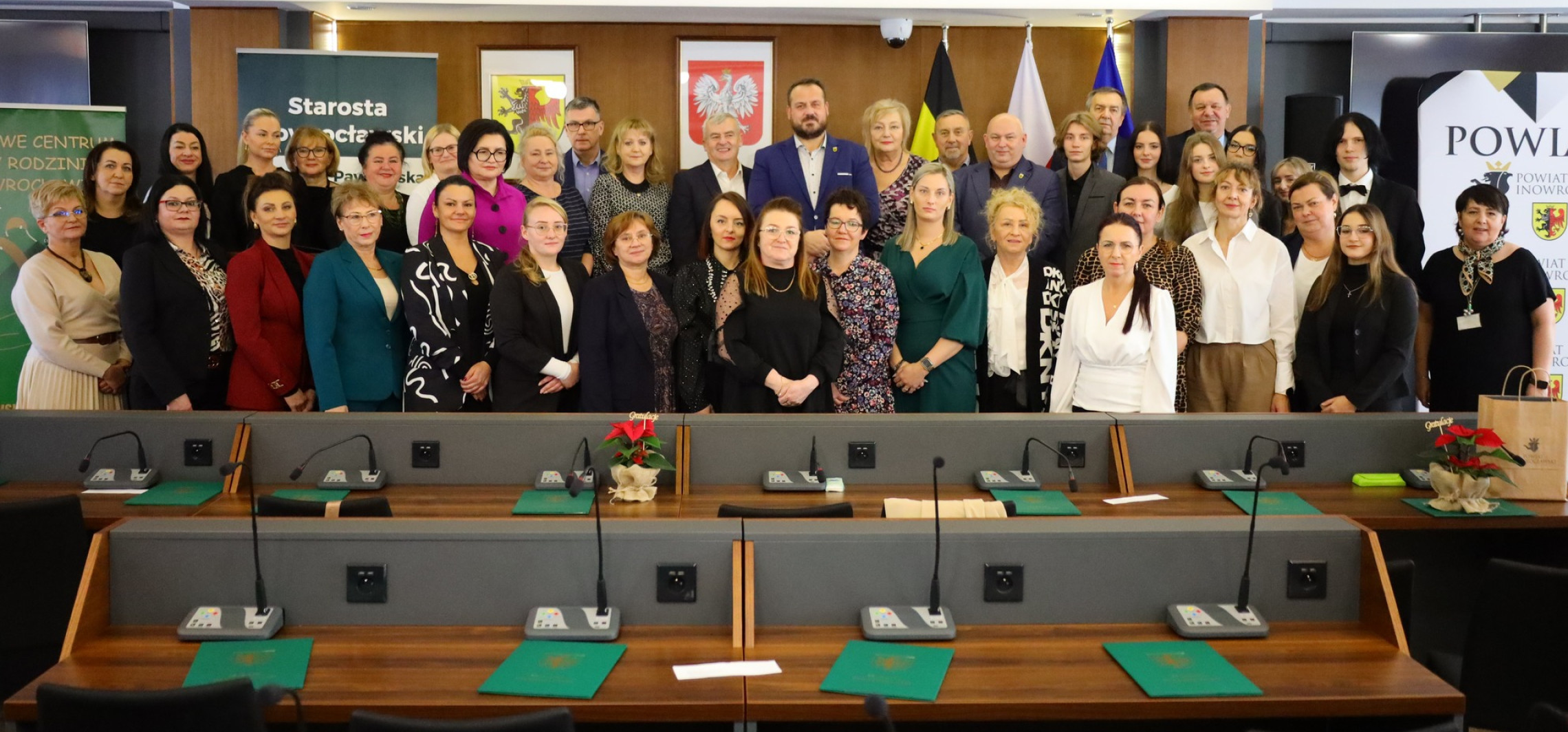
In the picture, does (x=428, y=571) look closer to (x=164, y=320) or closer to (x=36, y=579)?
(x=36, y=579)

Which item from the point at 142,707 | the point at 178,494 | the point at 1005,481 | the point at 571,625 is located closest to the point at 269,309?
the point at 178,494

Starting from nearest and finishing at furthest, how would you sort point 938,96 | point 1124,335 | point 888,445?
1. point 888,445
2. point 1124,335
3. point 938,96

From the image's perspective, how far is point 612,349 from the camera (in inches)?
186

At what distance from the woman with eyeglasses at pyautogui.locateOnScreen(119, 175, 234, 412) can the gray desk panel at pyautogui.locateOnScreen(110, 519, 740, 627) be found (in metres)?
2.23

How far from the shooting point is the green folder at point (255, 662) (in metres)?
2.41

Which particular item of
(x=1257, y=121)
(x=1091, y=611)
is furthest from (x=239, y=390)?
(x=1257, y=121)

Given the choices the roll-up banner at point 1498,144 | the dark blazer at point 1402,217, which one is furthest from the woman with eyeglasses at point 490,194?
the roll-up banner at point 1498,144

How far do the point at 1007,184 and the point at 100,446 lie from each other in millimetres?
3816

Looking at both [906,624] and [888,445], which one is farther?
[888,445]

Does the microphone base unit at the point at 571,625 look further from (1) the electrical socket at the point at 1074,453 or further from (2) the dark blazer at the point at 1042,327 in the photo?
(2) the dark blazer at the point at 1042,327

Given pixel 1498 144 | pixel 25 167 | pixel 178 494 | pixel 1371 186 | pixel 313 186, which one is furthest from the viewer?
pixel 1498 144

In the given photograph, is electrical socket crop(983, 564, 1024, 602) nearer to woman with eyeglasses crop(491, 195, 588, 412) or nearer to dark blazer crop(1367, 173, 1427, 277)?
woman with eyeglasses crop(491, 195, 588, 412)

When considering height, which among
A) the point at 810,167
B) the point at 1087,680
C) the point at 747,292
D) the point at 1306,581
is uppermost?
the point at 810,167

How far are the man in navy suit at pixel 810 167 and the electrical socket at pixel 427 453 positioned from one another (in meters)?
2.06
